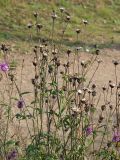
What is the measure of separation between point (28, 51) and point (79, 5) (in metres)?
3.73

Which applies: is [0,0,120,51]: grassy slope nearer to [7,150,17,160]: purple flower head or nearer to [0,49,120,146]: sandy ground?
[0,49,120,146]: sandy ground

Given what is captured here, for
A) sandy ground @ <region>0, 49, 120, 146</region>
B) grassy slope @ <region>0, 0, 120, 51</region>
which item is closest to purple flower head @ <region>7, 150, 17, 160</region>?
sandy ground @ <region>0, 49, 120, 146</region>

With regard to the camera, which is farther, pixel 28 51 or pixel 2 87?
pixel 28 51

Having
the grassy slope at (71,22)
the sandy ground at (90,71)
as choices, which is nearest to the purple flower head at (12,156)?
the sandy ground at (90,71)

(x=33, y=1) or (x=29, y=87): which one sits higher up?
(x=33, y=1)

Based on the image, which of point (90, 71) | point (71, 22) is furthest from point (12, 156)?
point (71, 22)

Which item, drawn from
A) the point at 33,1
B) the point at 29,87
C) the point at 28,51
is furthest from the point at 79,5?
the point at 29,87

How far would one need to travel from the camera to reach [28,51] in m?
8.94

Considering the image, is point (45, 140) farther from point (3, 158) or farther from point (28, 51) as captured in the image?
point (28, 51)

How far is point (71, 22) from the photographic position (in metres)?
11.3

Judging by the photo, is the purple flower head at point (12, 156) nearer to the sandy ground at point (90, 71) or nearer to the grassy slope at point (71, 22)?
the sandy ground at point (90, 71)

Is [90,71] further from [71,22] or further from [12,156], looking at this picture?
[12,156]

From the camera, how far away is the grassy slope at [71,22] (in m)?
9.93

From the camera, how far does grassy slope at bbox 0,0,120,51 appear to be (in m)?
9.93
